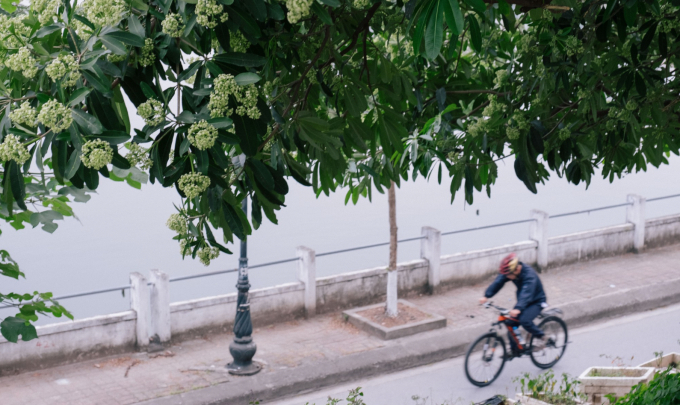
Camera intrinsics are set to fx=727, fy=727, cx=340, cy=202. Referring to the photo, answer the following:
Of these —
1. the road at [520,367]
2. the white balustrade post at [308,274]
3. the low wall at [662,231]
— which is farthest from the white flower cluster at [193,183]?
the low wall at [662,231]

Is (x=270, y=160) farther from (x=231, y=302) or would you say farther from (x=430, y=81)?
(x=231, y=302)

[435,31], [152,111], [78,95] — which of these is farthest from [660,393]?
[78,95]

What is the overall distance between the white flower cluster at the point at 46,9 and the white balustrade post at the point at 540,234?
13192 millimetres

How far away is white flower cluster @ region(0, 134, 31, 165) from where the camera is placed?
2.29m

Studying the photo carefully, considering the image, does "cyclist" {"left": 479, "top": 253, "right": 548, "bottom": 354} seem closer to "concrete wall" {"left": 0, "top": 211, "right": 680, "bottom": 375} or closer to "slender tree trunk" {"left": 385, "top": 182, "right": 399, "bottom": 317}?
"slender tree trunk" {"left": 385, "top": 182, "right": 399, "bottom": 317}

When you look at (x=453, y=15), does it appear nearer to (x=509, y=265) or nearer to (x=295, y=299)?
(x=509, y=265)

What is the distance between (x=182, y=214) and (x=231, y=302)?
8631 millimetres

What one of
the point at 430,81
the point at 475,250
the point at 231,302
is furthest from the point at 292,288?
the point at 430,81

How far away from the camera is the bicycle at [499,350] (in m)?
9.84

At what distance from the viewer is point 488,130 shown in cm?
461

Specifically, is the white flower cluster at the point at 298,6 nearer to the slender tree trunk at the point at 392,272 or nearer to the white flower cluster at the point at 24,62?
the white flower cluster at the point at 24,62

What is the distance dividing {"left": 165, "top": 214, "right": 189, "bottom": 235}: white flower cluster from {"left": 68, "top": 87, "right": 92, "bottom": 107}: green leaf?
2.41ft

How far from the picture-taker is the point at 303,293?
12219mm

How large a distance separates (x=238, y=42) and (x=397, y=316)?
380 inches
